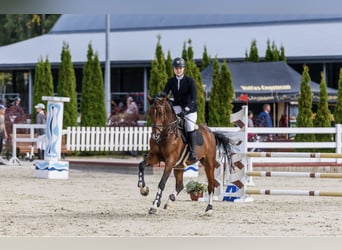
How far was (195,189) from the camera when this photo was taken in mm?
14695

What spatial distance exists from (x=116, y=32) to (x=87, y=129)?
1963 cm

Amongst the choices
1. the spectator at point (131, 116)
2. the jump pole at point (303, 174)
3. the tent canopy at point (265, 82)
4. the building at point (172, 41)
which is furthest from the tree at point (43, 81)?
the jump pole at point (303, 174)

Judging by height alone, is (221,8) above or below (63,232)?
above

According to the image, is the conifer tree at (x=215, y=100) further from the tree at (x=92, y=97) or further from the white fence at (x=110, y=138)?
the tree at (x=92, y=97)

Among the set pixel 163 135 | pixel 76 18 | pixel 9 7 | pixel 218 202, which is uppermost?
pixel 76 18

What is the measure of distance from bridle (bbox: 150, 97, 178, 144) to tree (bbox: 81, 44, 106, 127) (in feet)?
64.1

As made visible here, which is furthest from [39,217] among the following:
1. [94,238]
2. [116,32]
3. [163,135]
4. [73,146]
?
[116,32]

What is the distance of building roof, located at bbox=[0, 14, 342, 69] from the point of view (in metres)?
38.5

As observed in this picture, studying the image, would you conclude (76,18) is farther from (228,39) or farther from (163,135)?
(163,135)

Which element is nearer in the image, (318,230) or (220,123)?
(318,230)

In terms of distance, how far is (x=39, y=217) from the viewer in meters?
12.0

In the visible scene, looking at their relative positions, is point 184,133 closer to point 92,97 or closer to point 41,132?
point 41,132

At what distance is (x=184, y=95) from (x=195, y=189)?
2.52 metres

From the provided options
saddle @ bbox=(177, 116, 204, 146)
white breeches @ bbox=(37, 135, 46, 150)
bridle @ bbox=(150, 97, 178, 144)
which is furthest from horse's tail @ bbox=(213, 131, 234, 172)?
white breeches @ bbox=(37, 135, 46, 150)
